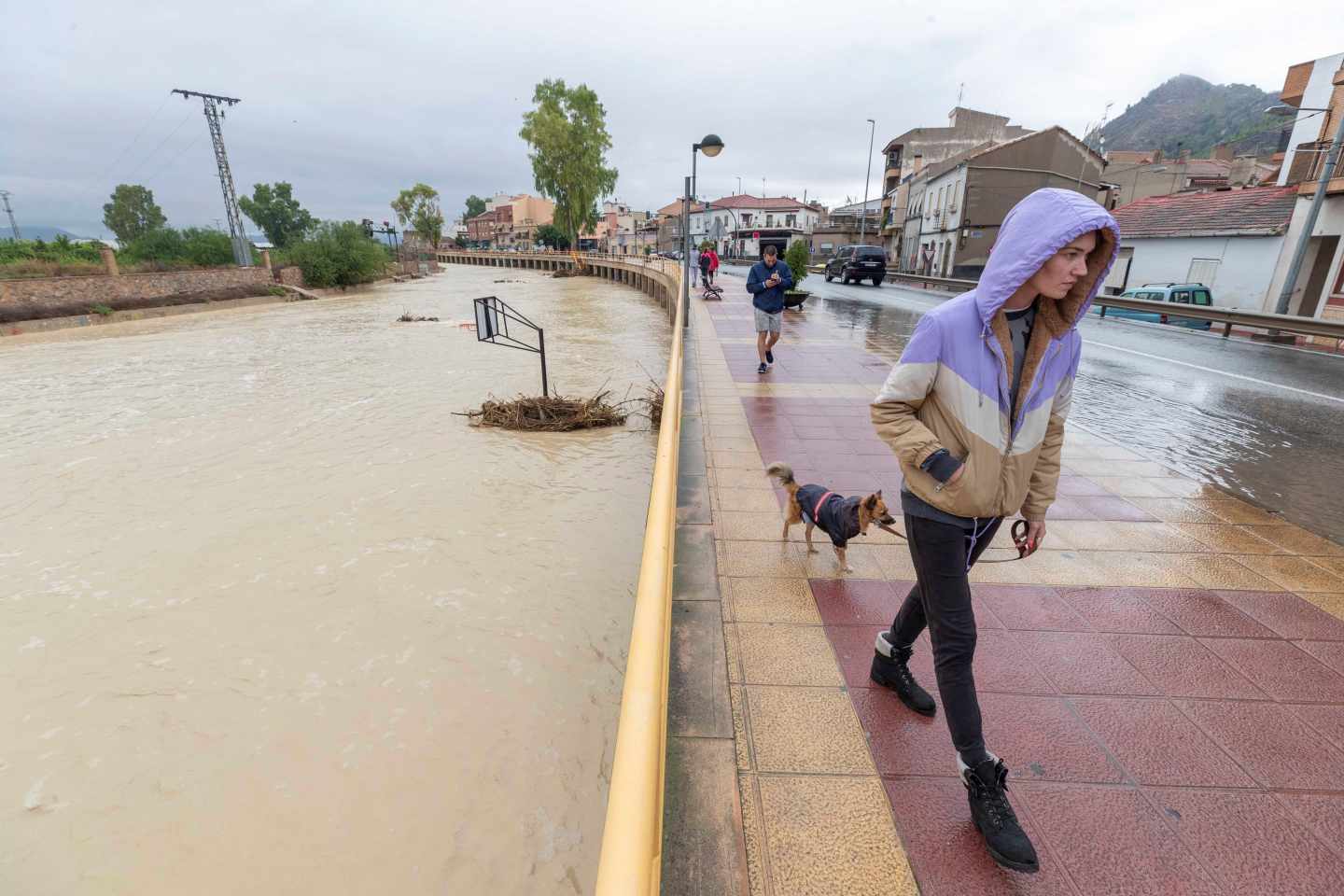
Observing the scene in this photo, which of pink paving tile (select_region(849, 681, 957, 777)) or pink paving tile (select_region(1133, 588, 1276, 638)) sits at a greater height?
pink paving tile (select_region(1133, 588, 1276, 638))

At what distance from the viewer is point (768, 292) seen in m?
8.15

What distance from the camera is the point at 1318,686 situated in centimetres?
252

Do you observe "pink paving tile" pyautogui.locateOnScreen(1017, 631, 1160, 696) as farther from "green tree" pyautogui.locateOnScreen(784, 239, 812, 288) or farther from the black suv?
the black suv

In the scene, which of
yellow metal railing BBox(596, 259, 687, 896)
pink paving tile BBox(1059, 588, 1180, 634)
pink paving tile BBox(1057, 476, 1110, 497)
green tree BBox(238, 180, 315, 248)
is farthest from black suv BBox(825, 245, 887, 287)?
green tree BBox(238, 180, 315, 248)

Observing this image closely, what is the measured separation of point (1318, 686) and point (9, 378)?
23.8 m

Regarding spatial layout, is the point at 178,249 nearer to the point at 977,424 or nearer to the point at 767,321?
the point at 767,321

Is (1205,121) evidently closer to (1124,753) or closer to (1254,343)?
(1254,343)

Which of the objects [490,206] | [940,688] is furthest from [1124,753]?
[490,206]

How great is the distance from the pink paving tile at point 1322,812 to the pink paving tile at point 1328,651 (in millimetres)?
945

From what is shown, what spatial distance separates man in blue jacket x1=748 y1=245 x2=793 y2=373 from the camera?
791cm

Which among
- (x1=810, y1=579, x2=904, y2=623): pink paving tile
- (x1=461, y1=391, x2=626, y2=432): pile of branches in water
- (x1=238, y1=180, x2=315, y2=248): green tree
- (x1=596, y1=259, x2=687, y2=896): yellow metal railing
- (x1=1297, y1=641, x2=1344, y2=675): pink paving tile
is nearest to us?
(x1=596, y1=259, x2=687, y2=896): yellow metal railing

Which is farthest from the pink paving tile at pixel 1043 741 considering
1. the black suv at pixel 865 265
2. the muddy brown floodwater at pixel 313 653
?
the black suv at pixel 865 265

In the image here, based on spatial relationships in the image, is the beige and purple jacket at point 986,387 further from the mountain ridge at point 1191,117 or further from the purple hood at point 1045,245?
the mountain ridge at point 1191,117

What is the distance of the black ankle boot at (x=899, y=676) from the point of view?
2.35 metres
